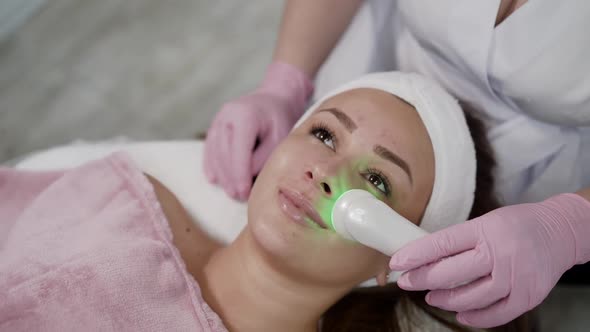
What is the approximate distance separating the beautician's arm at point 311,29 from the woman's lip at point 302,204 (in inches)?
19.7

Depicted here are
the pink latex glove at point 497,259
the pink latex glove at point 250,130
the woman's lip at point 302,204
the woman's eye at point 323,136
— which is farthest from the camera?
the pink latex glove at point 250,130

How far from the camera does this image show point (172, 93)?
6.21 ft

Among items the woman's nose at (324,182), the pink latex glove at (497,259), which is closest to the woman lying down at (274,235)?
the woman's nose at (324,182)

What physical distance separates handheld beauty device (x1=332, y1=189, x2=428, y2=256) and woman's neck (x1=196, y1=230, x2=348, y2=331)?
8.5 inches

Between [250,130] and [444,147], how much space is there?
434 millimetres

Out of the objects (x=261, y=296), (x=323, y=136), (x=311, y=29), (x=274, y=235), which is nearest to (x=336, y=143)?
(x=323, y=136)

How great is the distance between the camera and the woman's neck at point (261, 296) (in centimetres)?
99

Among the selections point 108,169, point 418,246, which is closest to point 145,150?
point 108,169

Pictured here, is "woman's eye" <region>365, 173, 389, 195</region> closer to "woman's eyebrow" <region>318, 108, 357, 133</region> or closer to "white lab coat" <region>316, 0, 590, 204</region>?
"woman's eyebrow" <region>318, 108, 357, 133</region>

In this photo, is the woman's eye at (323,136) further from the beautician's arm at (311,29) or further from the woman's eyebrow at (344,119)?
the beautician's arm at (311,29)

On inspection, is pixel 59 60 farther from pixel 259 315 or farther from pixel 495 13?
pixel 495 13

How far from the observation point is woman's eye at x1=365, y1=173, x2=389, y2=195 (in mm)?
924

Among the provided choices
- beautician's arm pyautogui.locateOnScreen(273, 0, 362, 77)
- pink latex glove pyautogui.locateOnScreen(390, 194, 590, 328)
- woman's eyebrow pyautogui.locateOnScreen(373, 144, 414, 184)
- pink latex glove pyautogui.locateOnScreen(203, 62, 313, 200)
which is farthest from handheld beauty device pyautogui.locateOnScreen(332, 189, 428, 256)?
beautician's arm pyautogui.locateOnScreen(273, 0, 362, 77)

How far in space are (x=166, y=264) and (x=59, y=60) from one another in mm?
1202
